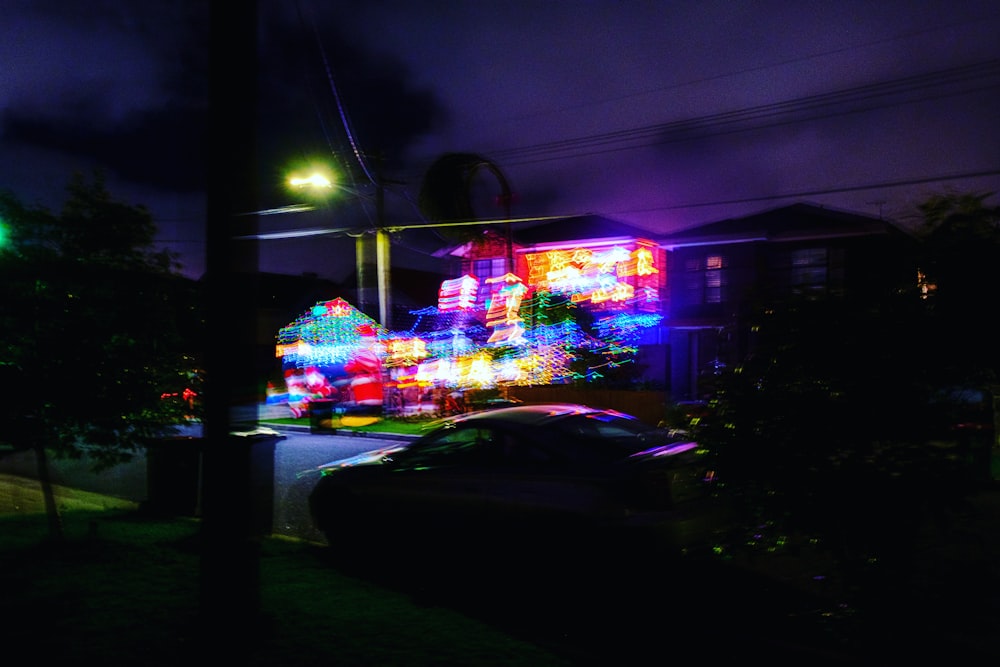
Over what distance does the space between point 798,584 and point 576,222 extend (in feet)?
71.6

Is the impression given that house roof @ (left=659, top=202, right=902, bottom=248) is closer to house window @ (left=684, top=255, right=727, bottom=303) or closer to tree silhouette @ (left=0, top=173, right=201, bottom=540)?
house window @ (left=684, top=255, right=727, bottom=303)

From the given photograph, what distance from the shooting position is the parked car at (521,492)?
218 inches

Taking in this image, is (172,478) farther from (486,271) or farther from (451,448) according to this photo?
(486,271)

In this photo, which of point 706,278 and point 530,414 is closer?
point 530,414

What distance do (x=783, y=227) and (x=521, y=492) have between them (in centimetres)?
2002

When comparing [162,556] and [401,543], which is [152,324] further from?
[401,543]

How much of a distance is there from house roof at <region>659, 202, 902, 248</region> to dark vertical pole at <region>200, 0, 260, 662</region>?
843 inches

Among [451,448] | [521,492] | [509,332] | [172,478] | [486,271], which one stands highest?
[486,271]

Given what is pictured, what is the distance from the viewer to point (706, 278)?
25.0 meters

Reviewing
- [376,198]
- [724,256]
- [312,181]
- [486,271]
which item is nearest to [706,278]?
[724,256]

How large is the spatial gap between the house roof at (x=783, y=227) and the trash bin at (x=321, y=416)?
12.5 metres

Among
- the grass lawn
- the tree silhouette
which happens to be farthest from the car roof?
the tree silhouette

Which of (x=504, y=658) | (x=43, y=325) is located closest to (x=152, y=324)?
(x=43, y=325)

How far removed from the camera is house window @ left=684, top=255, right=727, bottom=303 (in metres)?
24.7
